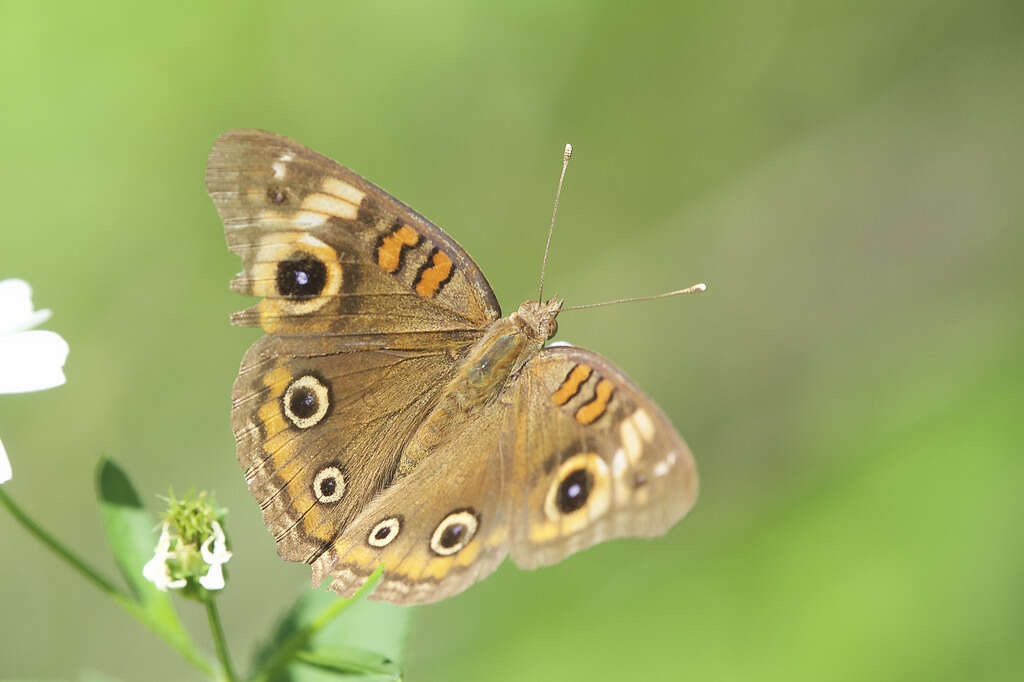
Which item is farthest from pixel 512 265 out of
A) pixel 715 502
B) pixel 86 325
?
pixel 86 325

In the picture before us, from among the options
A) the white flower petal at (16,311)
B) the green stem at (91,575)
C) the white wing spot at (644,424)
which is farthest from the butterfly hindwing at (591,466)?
the white flower petal at (16,311)

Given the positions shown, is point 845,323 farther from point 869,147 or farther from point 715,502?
point 715,502

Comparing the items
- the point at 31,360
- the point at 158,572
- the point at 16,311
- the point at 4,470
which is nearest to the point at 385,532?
the point at 158,572

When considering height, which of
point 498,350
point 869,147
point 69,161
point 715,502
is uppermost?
point 869,147

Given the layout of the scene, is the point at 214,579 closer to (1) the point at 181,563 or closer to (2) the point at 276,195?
(1) the point at 181,563

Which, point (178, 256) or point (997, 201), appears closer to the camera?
point (178, 256)

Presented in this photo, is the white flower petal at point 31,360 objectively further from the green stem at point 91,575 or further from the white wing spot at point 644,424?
the white wing spot at point 644,424

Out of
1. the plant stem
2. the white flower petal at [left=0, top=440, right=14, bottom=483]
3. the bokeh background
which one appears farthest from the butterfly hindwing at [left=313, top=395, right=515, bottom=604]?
the bokeh background
